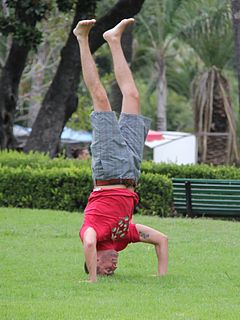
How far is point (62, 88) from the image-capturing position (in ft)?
72.4

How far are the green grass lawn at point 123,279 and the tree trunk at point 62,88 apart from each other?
8.42 m

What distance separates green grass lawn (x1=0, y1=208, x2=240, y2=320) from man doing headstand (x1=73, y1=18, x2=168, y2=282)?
303 mm

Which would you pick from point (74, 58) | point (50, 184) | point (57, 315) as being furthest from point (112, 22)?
point (57, 315)

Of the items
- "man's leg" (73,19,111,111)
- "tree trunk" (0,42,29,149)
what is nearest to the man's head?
"man's leg" (73,19,111,111)

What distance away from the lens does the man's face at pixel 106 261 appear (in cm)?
861

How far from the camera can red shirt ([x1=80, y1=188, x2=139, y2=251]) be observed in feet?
28.0

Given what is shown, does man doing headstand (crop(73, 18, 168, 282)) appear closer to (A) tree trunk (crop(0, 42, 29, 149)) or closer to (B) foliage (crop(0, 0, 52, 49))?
(B) foliage (crop(0, 0, 52, 49))

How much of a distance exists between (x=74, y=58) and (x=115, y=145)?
13737 millimetres

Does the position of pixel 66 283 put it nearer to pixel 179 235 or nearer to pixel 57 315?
pixel 57 315

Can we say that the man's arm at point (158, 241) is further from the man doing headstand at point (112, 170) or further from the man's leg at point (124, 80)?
the man's leg at point (124, 80)

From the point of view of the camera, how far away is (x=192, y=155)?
98.7 ft

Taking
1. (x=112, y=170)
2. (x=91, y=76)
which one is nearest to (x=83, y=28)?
(x=91, y=76)

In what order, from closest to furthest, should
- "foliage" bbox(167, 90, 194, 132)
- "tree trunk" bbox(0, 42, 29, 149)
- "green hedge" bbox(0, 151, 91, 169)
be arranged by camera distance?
"green hedge" bbox(0, 151, 91, 169) → "tree trunk" bbox(0, 42, 29, 149) → "foliage" bbox(167, 90, 194, 132)

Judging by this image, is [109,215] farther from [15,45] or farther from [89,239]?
[15,45]
